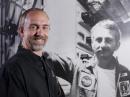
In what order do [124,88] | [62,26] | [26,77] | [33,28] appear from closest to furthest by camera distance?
[26,77], [33,28], [124,88], [62,26]

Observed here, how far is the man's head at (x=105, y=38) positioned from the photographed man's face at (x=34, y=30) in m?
0.51

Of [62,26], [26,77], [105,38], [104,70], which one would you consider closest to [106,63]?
[104,70]

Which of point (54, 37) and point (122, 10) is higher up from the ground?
point (122, 10)

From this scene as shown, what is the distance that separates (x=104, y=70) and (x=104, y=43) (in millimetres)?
162

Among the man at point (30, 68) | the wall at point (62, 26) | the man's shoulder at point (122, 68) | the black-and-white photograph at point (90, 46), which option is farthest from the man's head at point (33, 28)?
the man's shoulder at point (122, 68)

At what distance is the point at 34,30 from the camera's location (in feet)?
4.54

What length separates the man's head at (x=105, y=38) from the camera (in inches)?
70.9

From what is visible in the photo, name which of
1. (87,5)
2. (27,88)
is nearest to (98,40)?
(87,5)

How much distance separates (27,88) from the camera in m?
1.26

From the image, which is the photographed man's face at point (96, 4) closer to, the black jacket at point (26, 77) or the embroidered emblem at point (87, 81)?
the embroidered emblem at point (87, 81)

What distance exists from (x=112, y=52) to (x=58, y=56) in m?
0.34

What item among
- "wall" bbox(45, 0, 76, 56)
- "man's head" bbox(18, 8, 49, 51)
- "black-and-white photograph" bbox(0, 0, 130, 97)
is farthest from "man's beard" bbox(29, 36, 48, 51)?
"wall" bbox(45, 0, 76, 56)

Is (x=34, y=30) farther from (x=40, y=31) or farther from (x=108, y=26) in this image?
(x=108, y=26)

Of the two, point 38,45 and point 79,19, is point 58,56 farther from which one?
point 38,45
